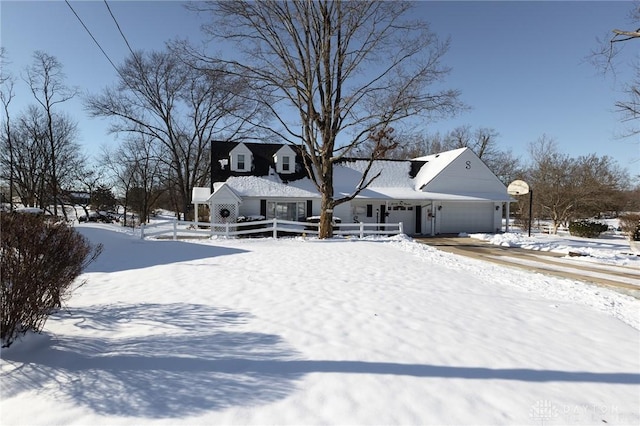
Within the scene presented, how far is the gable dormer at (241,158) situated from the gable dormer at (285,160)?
6.19ft

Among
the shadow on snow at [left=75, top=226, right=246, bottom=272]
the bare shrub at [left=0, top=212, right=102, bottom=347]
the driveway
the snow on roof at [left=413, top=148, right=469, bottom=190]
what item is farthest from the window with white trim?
the bare shrub at [left=0, top=212, right=102, bottom=347]

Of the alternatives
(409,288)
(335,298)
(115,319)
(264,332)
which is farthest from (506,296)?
(115,319)

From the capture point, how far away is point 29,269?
12.5ft

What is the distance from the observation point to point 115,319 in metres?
4.95

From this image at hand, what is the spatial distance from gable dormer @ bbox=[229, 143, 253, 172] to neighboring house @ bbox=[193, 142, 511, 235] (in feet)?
0.18

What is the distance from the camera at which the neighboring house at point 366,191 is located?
20844 millimetres

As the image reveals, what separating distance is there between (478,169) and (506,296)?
20.4 meters

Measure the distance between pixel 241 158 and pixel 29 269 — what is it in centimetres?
1911

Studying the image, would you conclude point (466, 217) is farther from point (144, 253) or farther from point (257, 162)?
point (144, 253)

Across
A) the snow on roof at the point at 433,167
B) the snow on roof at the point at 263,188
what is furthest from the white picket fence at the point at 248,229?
the snow on roof at the point at 433,167

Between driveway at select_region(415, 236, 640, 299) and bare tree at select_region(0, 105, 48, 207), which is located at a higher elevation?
bare tree at select_region(0, 105, 48, 207)

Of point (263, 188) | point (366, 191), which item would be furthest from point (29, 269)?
point (366, 191)

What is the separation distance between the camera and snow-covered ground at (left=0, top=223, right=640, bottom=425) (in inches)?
113

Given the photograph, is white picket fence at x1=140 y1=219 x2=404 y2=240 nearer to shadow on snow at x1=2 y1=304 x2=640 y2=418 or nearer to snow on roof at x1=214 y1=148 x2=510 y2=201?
snow on roof at x1=214 y1=148 x2=510 y2=201
